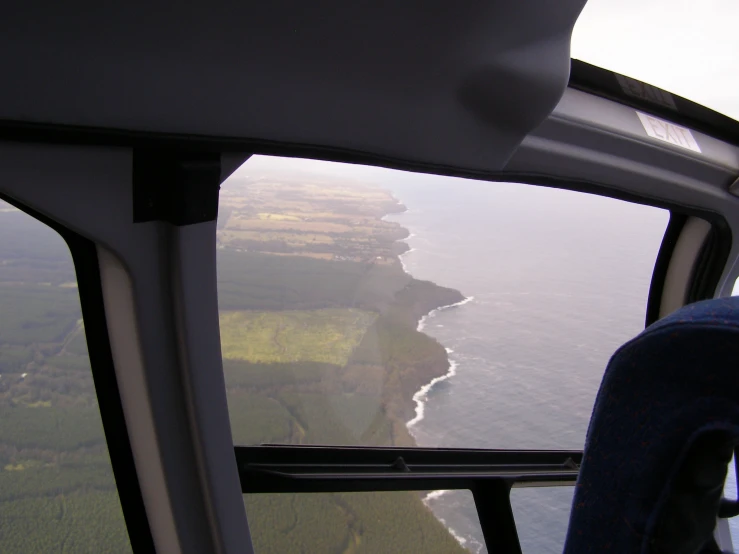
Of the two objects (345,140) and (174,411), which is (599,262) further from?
(174,411)

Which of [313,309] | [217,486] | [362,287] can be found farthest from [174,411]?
[362,287]

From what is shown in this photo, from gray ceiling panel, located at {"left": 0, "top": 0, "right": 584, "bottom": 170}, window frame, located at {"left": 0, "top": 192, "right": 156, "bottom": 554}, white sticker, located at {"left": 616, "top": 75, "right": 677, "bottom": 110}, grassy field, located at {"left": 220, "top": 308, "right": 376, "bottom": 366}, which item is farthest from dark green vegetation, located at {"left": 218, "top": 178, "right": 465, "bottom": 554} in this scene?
white sticker, located at {"left": 616, "top": 75, "right": 677, "bottom": 110}

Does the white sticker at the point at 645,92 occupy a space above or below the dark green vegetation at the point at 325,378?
above

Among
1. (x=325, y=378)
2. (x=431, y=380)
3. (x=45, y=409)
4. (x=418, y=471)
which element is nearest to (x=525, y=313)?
(x=431, y=380)

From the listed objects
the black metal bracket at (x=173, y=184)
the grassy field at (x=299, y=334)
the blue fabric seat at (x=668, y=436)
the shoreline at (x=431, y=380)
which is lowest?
the shoreline at (x=431, y=380)

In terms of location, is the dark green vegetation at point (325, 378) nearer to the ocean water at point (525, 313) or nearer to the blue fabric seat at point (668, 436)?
the ocean water at point (525, 313)

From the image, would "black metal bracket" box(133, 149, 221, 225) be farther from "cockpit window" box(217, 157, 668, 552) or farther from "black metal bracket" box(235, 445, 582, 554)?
"black metal bracket" box(235, 445, 582, 554)

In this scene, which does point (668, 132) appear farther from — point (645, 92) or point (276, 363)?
point (276, 363)

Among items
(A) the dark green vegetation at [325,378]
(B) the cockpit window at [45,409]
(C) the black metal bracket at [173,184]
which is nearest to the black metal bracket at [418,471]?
(A) the dark green vegetation at [325,378]
